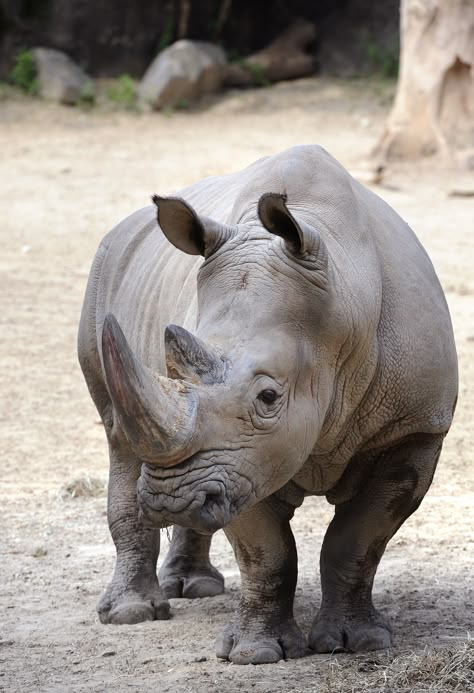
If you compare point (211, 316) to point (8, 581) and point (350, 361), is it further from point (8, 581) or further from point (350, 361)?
point (8, 581)

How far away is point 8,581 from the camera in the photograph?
583 cm

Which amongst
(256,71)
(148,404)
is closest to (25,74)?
(256,71)

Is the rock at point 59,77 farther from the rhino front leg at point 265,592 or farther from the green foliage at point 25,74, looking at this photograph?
the rhino front leg at point 265,592

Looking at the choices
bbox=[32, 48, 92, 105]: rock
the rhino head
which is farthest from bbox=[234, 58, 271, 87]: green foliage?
the rhino head

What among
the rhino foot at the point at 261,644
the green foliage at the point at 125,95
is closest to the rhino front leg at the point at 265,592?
the rhino foot at the point at 261,644

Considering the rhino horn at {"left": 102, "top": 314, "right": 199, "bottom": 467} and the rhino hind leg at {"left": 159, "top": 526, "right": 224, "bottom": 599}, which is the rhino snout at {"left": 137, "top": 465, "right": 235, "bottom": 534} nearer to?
the rhino horn at {"left": 102, "top": 314, "right": 199, "bottom": 467}

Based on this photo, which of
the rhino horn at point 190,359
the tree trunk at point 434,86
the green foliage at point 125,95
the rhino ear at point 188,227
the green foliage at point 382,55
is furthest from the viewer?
→ the green foliage at point 382,55

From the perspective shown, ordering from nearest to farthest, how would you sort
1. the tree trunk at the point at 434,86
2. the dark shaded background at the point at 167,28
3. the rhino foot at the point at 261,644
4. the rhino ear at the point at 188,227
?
1. the rhino ear at the point at 188,227
2. the rhino foot at the point at 261,644
3. the tree trunk at the point at 434,86
4. the dark shaded background at the point at 167,28

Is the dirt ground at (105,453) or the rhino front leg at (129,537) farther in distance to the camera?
the rhino front leg at (129,537)

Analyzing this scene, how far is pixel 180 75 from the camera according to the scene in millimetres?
18984

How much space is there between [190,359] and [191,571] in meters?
2.21

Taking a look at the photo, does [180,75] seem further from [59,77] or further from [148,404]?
[148,404]

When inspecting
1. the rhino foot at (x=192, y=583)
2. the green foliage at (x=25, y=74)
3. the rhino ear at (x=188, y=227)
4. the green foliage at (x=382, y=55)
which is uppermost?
the rhino ear at (x=188, y=227)

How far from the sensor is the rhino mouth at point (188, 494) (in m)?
3.73
